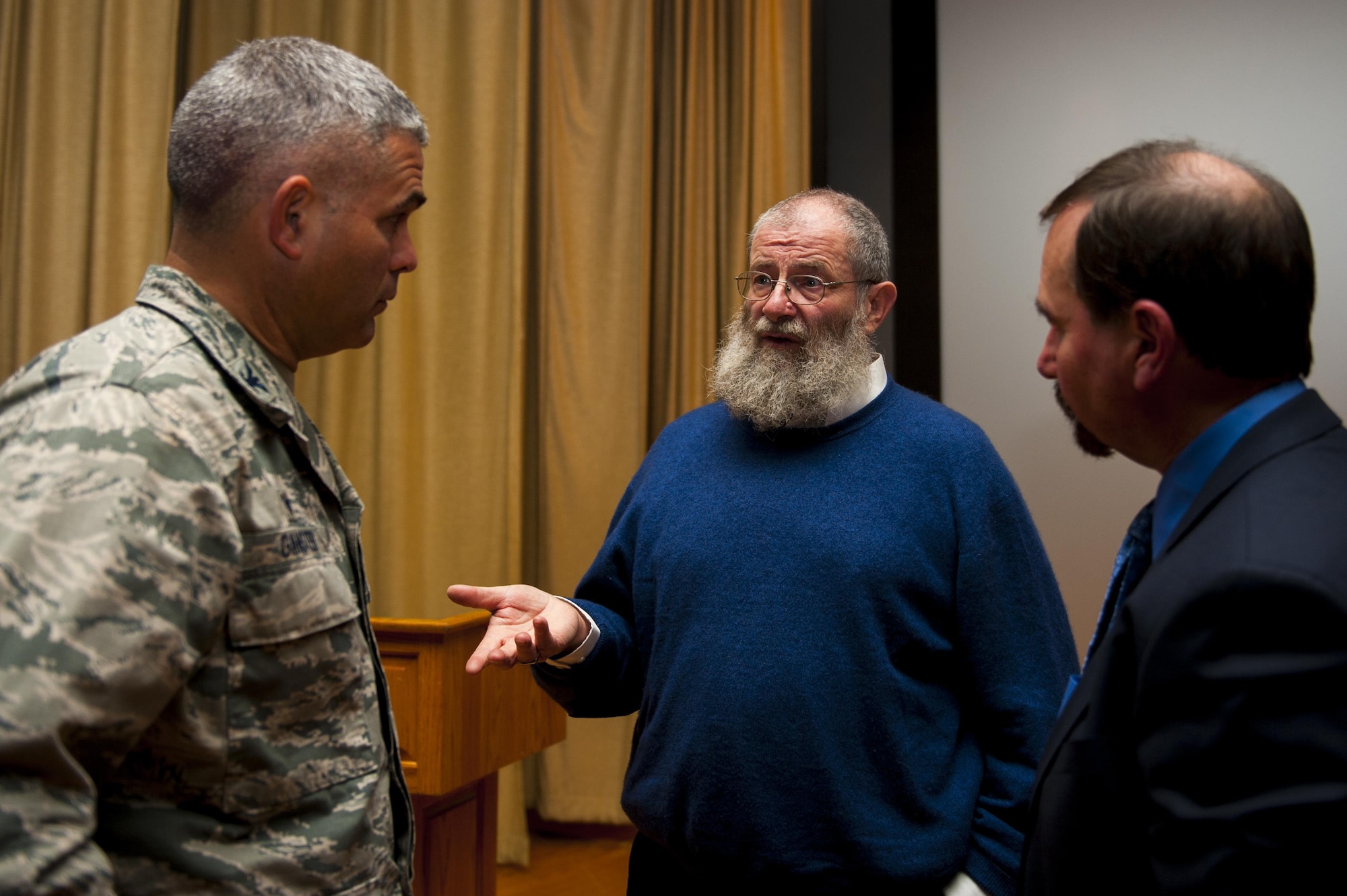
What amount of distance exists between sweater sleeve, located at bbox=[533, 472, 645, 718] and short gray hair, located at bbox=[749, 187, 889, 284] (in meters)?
0.58

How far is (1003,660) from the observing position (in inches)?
65.7

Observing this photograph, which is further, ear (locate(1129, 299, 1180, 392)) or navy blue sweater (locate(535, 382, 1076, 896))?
navy blue sweater (locate(535, 382, 1076, 896))

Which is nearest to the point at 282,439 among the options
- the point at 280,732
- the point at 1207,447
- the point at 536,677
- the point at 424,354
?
the point at 280,732

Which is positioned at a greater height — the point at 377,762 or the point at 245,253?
the point at 245,253

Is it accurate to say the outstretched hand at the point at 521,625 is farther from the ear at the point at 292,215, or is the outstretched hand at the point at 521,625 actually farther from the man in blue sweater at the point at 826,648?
the ear at the point at 292,215

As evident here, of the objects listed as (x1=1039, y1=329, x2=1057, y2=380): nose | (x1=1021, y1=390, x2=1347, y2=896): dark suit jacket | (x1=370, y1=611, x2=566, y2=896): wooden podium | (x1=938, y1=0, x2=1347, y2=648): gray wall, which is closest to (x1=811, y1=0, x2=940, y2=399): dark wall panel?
(x1=938, y1=0, x2=1347, y2=648): gray wall

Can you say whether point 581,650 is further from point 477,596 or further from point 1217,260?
point 1217,260

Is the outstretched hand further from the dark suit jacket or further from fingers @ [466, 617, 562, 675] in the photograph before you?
the dark suit jacket

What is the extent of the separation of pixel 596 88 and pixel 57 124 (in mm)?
2004

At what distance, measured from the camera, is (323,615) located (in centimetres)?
116

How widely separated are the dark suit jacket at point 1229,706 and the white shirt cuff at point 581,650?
90 centimetres

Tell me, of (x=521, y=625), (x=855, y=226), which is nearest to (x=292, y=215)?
(x=521, y=625)

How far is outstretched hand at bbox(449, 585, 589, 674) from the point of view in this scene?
1.59m

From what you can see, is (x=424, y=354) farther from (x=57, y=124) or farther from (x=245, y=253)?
(x=245, y=253)
